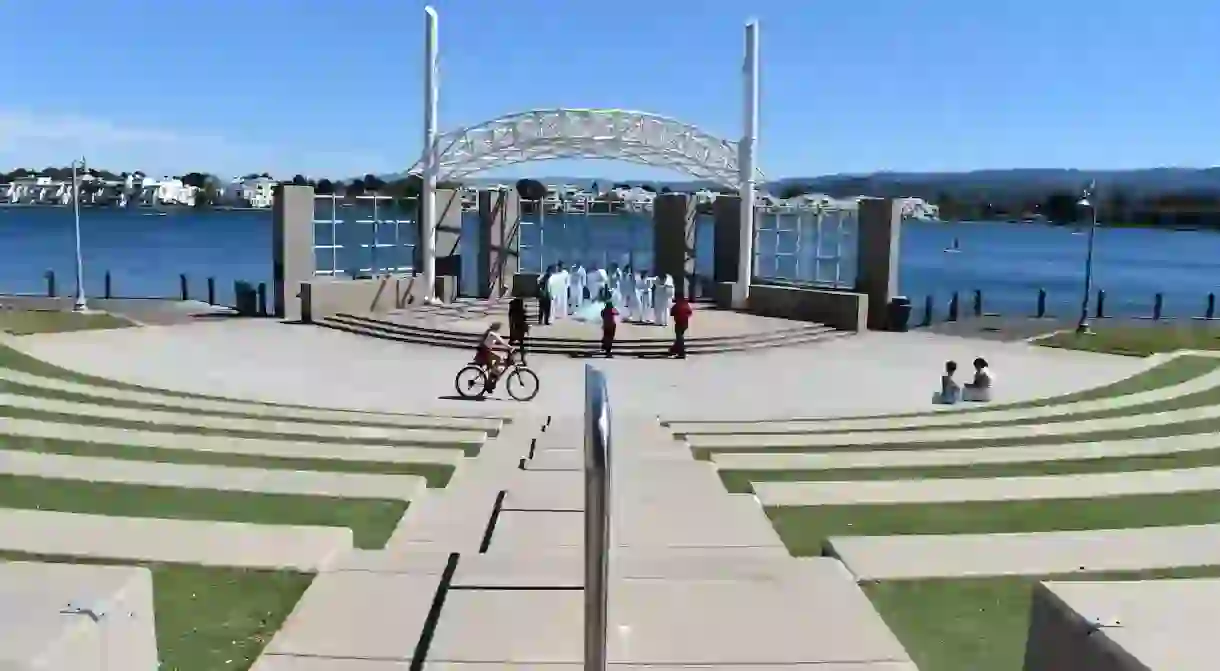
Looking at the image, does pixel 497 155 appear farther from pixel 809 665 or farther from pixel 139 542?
pixel 809 665

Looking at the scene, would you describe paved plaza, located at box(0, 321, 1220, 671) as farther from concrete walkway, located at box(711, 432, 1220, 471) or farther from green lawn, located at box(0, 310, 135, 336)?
green lawn, located at box(0, 310, 135, 336)

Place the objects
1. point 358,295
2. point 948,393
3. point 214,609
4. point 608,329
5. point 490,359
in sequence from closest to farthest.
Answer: point 214,609
point 490,359
point 948,393
point 608,329
point 358,295

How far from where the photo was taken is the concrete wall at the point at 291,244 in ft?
101

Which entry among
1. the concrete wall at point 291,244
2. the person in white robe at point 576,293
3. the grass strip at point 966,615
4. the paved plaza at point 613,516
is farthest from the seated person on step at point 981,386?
the concrete wall at point 291,244

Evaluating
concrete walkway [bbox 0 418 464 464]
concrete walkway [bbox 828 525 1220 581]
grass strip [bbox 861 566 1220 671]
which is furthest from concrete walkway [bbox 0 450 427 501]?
grass strip [bbox 861 566 1220 671]

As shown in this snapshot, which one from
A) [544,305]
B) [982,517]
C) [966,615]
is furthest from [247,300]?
[966,615]

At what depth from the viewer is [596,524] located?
377 centimetres

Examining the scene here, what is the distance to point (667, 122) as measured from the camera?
33.4 metres

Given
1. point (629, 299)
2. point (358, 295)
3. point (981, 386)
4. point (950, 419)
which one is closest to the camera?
point (950, 419)

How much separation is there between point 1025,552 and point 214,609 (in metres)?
4.92

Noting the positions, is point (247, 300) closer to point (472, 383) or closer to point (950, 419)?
point (472, 383)

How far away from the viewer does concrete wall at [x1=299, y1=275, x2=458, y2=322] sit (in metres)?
30.4

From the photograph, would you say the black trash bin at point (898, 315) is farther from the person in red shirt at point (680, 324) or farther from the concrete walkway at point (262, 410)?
the concrete walkway at point (262, 410)

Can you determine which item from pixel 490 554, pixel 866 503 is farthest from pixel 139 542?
pixel 866 503
